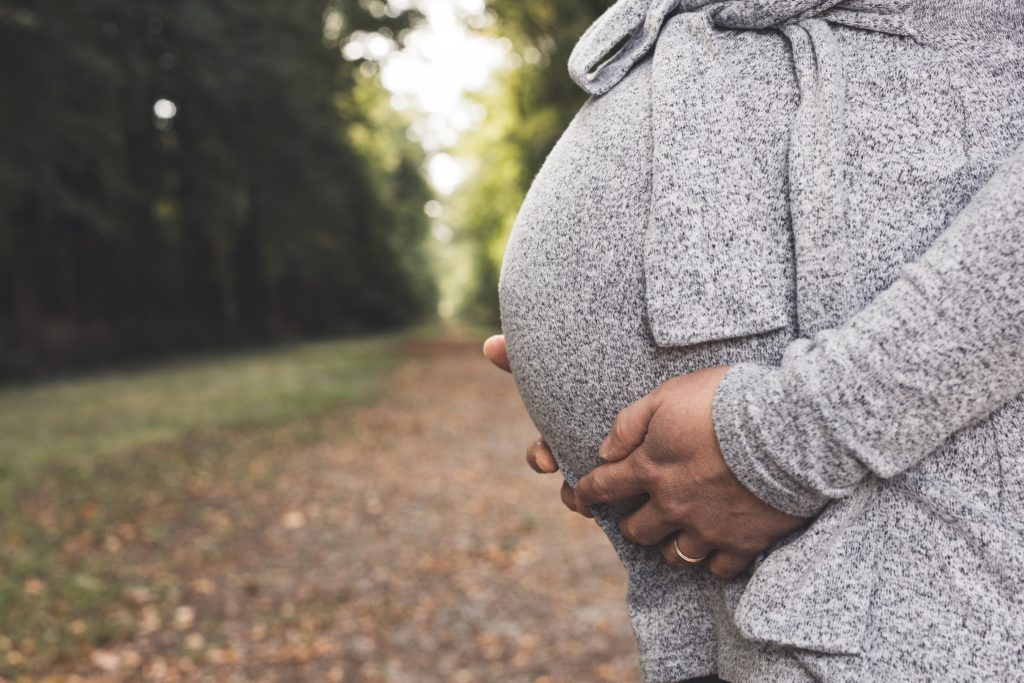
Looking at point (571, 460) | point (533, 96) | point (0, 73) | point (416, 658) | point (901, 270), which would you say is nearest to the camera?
point (901, 270)

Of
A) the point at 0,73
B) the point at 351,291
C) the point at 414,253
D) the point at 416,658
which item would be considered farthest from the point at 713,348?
the point at 414,253

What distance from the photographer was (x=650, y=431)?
3.29 feet

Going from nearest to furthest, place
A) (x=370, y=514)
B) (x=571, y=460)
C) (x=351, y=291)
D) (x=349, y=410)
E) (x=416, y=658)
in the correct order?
(x=571, y=460) < (x=416, y=658) < (x=370, y=514) < (x=349, y=410) < (x=351, y=291)

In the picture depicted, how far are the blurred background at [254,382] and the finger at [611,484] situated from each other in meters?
3.08

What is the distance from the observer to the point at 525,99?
1914cm

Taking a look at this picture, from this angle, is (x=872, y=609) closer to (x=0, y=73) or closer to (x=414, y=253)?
(x=0, y=73)

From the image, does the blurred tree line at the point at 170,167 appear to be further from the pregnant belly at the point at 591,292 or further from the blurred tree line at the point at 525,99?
the pregnant belly at the point at 591,292

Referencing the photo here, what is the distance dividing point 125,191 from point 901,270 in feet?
62.4

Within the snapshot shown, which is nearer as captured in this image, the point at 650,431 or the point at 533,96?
the point at 650,431

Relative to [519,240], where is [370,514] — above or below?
below

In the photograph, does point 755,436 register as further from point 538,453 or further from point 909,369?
point 538,453

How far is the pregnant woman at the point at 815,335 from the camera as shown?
87 centimetres

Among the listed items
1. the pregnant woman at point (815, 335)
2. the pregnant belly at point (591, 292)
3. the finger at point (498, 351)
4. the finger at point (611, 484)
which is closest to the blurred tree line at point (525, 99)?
the finger at point (498, 351)

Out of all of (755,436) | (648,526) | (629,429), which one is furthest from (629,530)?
(755,436)
